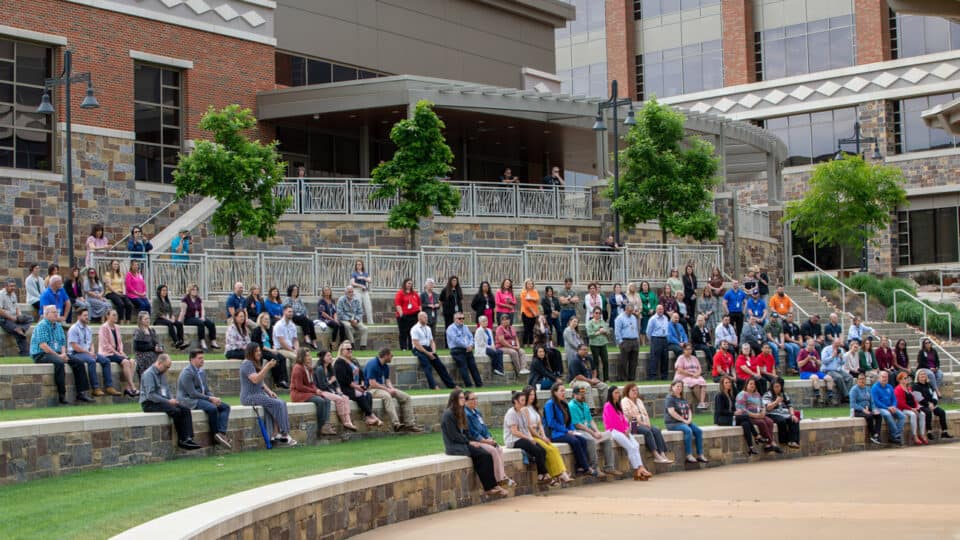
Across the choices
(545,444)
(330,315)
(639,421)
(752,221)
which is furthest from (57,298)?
(752,221)

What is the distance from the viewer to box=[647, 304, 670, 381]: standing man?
2517 cm

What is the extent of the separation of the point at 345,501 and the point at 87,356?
6777 mm

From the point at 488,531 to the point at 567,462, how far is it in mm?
4215

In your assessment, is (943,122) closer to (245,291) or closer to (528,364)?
(528,364)

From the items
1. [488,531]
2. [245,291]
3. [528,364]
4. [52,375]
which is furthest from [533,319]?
[488,531]

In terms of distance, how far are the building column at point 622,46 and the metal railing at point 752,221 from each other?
19476 mm

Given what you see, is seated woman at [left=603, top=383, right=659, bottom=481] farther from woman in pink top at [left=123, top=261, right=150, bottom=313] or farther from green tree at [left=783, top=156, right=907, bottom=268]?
green tree at [left=783, top=156, right=907, bottom=268]

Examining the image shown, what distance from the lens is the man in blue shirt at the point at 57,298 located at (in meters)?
20.3

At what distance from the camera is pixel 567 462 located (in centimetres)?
1727

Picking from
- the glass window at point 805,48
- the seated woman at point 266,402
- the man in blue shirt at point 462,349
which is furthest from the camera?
the glass window at point 805,48

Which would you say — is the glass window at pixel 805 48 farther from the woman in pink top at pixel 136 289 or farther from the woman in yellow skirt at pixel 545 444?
the woman in yellow skirt at pixel 545 444

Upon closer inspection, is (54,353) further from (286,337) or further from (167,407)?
(286,337)

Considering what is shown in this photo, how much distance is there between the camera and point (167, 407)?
15297 millimetres

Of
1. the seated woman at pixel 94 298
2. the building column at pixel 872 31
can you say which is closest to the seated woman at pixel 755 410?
the seated woman at pixel 94 298
